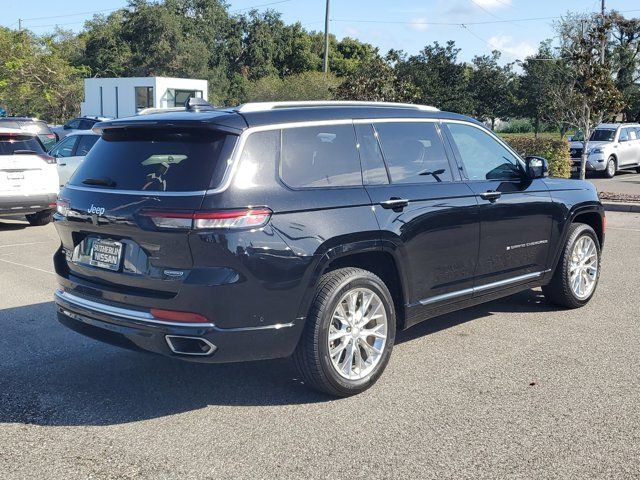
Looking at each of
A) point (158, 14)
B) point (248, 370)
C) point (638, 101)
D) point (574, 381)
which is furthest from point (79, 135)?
point (158, 14)

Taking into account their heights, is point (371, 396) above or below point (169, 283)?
below

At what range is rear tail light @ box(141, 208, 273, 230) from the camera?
4211 mm

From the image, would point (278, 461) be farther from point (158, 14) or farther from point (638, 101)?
point (158, 14)

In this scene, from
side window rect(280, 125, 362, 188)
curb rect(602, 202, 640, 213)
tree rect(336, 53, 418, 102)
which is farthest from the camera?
tree rect(336, 53, 418, 102)

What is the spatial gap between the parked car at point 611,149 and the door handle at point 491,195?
1992 centimetres

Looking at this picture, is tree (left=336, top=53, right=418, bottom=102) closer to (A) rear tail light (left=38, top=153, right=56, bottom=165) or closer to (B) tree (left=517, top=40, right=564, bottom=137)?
(A) rear tail light (left=38, top=153, right=56, bottom=165)

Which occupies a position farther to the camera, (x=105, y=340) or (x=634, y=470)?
(x=105, y=340)

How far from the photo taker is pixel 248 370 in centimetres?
542

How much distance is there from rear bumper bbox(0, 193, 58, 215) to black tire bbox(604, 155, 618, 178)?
1853 centimetres

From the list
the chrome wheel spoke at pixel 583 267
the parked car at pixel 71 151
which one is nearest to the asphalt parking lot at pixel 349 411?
the chrome wheel spoke at pixel 583 267

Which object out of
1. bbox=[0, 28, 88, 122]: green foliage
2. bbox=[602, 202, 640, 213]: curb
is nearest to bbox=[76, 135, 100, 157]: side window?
bbox=[602, 202, 640, 213]: curb

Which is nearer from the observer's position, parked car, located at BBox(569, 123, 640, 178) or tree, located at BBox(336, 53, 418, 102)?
tree, located at BBox(336, 53, 418, 102)

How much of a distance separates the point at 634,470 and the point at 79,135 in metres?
14.2

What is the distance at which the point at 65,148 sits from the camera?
1597 centimetres
